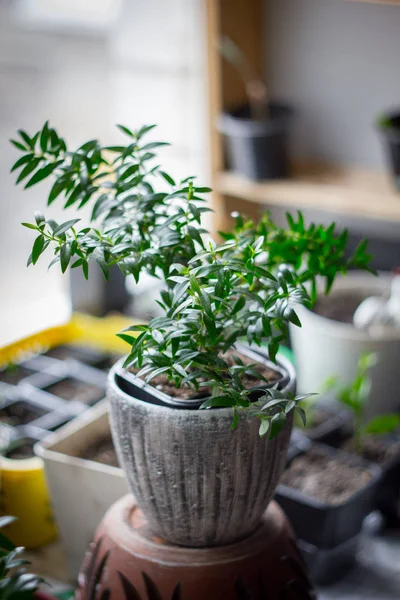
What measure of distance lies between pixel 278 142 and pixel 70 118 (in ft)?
1.93

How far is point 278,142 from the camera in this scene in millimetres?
1697

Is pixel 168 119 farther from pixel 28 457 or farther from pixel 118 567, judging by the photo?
pixel 118 567

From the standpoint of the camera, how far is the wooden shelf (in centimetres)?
158

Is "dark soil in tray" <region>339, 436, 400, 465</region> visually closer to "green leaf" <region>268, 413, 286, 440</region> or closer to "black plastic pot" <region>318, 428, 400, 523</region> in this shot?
"black plastic pot" <region>318, 428, 400, 523</region>

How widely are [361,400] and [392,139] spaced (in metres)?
0.55

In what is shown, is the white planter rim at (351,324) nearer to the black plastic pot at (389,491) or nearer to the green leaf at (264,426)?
the black plastic pot at (389,491)

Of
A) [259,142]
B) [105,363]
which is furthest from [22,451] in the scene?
[259,142]

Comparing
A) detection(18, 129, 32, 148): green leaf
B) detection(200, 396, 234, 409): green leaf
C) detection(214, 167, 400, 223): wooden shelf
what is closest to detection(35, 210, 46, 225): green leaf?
detection(18, 129, 32, 148): green leaf

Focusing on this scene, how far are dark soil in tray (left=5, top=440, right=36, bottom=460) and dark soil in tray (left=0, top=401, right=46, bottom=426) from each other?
8cm

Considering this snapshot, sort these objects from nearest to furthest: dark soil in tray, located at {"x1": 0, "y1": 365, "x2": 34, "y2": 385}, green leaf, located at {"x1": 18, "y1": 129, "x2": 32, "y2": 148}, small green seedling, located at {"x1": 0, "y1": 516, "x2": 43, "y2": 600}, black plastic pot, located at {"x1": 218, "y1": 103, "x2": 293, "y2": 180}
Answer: small green seedling, located at {"x1": 0, "y1": 516, "x2": 43, "y2": 600}
green leaf, located at {"x1": 18, "y1": 129, "x2": 32, "y2": 148}
dark soil in tray, located at {"x1": 0, "y1": 365, "x2": 34, "y2": 385}
black plastic pot, located at {"x1": 218, "y1": 103, "x2": 293, "y2": 180}

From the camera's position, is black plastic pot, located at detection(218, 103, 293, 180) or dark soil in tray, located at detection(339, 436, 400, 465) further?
black plastic pot, located at detection(218, 103, 293, 180)

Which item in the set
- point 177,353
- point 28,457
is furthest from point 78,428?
point 177,353

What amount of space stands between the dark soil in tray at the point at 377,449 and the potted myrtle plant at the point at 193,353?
50cm

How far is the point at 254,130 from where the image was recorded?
168 cm
